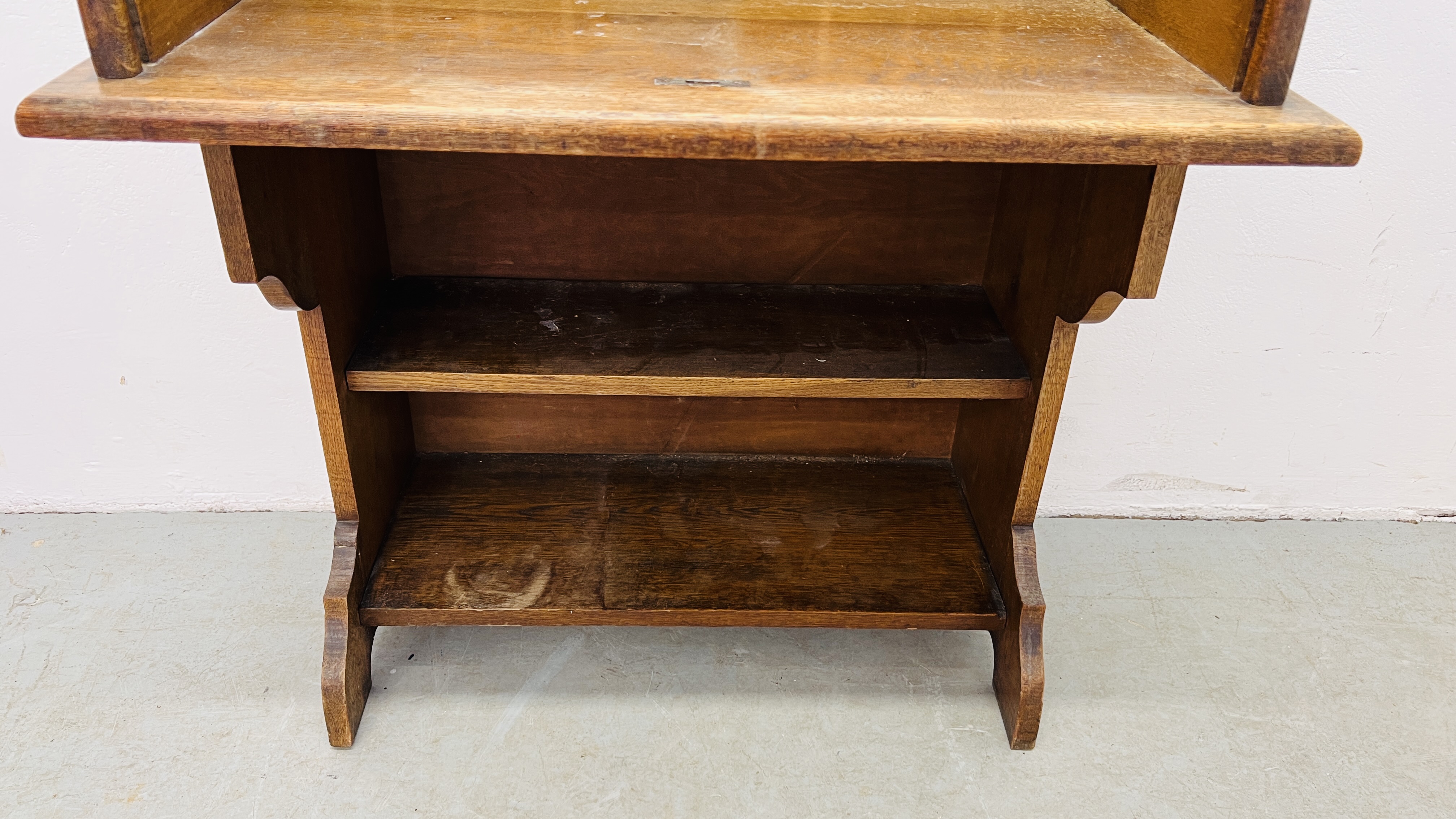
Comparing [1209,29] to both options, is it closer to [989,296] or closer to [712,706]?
[989,296]

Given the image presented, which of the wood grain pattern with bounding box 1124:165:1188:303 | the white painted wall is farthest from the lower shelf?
the wood grain pattern with bounding box 1124:165:1188:303

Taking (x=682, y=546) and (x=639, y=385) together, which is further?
(x=682, y=546)

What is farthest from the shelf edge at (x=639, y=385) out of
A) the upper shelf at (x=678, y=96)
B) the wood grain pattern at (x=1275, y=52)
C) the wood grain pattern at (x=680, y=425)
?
the wood grain pattern at (x=1275, y=52)

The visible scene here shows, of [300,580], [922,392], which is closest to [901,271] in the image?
[922,392]

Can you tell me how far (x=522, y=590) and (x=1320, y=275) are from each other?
1.59 meters

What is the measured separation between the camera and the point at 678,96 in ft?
3.35

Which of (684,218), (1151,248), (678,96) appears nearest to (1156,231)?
(1151,248)

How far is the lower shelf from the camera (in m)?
1.63

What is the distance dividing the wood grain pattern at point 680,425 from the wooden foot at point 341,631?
0.35 metres

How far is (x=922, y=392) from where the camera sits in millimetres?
1502

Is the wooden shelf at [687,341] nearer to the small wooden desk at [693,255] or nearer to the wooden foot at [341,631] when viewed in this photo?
the small wooden desk at [693,255]

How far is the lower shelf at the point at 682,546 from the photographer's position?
1.63 meters

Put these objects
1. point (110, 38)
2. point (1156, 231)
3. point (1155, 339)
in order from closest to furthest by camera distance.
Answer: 1. point (110, 38)
2. point (1156, 231)
3. point (1155, 339)

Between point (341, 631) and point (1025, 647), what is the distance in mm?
1056
